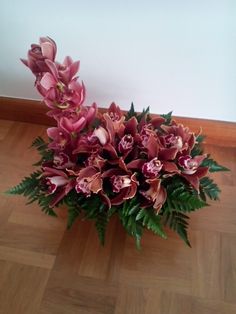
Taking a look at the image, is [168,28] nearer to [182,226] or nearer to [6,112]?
[182,226]

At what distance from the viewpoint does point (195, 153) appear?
79 cm

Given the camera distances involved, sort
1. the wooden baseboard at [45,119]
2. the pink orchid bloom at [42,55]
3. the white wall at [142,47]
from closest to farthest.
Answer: the pink orchid bloom at [42,55] < the white wall at [142,47] < the wooden baseboard at [45,119]

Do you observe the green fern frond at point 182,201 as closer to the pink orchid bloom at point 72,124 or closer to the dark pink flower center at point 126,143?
the dark pink flower center at point 126,143

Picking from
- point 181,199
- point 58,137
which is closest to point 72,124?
point 58,137

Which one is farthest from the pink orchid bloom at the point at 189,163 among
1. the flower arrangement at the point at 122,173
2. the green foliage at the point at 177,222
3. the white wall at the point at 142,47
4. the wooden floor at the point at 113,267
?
the white wall at the point at 142,47

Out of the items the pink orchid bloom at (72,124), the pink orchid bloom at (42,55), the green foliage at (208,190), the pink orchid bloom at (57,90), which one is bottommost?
the green foliage at (208,190)

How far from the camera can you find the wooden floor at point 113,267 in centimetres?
73

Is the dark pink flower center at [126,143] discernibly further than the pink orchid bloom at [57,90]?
Yes

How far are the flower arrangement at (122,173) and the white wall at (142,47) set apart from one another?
224mm

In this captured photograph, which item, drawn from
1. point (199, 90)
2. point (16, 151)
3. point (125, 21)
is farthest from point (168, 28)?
point (16, 151)

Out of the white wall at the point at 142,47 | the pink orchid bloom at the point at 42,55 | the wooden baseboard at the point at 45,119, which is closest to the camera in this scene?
the pink orchid bloom at the point at 42,55

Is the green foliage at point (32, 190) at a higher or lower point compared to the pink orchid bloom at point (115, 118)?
lower

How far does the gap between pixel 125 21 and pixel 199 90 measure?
291 millimetres

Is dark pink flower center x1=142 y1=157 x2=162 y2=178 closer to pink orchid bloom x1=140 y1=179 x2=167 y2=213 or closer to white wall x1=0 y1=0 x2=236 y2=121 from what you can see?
pink orchid bloom x1=140 y1=179 x2=167 y2=213
